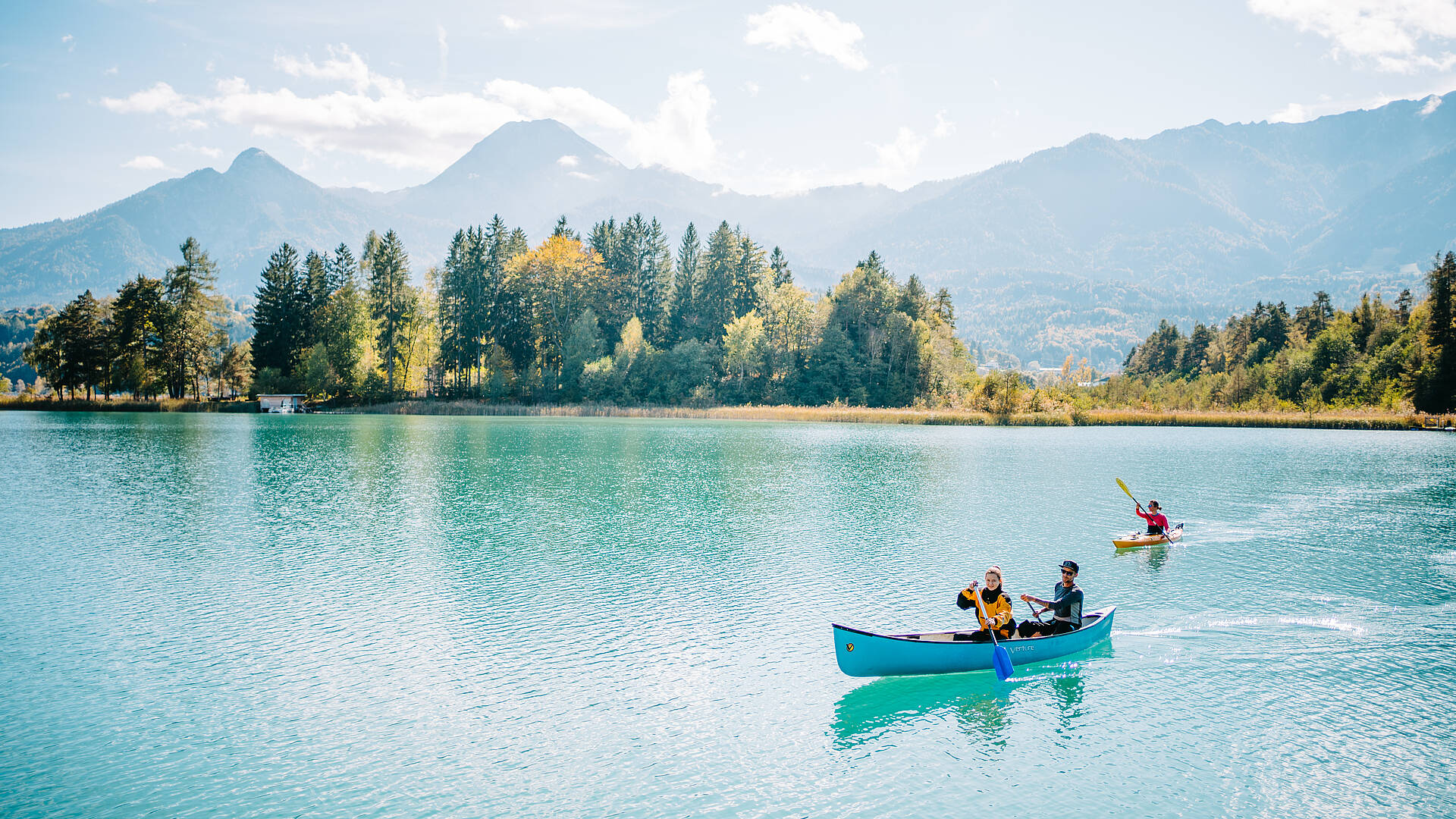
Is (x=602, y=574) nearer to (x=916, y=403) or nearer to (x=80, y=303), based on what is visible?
(x=916, y=403)

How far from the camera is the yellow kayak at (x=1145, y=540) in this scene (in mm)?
25938

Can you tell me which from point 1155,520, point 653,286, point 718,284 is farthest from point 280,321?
point 1155,520

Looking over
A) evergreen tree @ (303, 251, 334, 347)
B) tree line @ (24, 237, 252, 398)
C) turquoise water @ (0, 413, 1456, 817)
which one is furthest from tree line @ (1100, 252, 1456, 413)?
tree line @ (24, 237, 252, 398)

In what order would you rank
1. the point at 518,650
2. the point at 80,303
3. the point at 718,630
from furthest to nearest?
1. the point at 80,303
2. the point at 718,630
3. the point at 518,650

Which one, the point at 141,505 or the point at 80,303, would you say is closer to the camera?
the point at 141,505

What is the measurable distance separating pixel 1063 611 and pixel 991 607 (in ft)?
6.90

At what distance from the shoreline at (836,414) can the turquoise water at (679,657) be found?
51.6 metres

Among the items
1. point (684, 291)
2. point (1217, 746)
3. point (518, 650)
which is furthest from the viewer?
point (684, 291)

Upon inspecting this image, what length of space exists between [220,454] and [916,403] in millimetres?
73506

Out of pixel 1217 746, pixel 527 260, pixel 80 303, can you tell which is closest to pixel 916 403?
pixel 527 260

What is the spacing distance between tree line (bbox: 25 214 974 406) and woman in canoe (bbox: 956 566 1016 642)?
282 feet

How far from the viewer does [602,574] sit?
21.5m

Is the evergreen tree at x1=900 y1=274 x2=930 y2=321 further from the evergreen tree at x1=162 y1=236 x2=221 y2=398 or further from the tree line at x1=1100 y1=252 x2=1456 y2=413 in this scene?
the evergreen tree at x1=162 y1=236 x2=221 y2=398

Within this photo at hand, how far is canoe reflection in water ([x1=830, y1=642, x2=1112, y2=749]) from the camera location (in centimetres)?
1288
